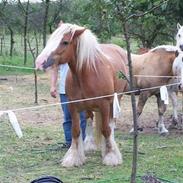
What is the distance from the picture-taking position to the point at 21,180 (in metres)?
4.92

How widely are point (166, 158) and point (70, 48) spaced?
1.78 metres

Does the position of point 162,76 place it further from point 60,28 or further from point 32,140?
point 60,28

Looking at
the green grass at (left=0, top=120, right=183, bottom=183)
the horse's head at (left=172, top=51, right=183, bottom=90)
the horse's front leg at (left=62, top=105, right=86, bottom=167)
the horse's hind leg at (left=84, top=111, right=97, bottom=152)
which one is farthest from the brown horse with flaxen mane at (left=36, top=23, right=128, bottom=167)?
the horse's head at (left=172, top=51, right=183, bottom=90)

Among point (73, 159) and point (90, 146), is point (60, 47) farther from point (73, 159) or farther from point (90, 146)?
point (90, 146)

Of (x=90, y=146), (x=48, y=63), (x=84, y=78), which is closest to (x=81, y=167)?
(x=90, y=146)

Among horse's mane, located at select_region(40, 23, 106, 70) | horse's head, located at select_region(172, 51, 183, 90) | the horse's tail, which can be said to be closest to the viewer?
horse's mane, located at select_region(40, 23, 106, 70)

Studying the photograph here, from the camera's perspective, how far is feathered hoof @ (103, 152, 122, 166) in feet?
18.3

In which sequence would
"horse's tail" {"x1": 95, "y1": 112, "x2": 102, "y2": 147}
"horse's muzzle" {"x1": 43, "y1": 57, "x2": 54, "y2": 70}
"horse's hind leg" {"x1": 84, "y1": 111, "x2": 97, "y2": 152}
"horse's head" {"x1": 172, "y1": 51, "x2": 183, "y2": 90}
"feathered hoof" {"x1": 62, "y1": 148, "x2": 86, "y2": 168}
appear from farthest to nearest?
"horse's head" {"x1": 172, "y1": 51, "x2": 183, "y2": 90} < "horse's hind leg" {"x1": 84, "y1": 111, "x2": 97, "y2": 152} < "horse's tail" {"x1": 95, "y1": 112, "x2": 102, "y2": 147} < "feathered hoof" {"x1": 62, "y1": 148, "x2": 86, "y2": 168} < "horse's muzzle" {"x1": 43, "y1": 57, "x2": 54, "y2": 70}

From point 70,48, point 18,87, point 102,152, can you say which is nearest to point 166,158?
point 102,152

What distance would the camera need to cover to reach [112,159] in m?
5.59

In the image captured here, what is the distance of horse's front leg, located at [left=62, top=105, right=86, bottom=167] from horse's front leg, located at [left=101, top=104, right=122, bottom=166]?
274mm

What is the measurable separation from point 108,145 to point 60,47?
4.31ft

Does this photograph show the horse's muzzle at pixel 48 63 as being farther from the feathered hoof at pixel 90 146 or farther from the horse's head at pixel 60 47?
the feathered hoof at pixel 90 146

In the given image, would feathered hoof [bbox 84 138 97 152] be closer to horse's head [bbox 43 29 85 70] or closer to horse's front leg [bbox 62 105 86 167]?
horse's front leg [bbox 62 105 86 167]
